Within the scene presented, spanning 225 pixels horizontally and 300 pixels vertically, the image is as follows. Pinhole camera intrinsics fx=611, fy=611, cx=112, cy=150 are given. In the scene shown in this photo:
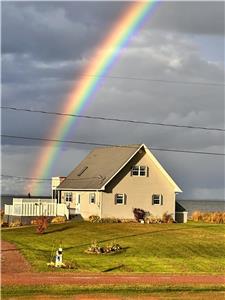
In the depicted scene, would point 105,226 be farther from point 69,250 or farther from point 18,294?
point 18,294

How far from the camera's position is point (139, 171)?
55.3m

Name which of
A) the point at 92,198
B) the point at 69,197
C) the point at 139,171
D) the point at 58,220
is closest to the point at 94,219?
the point at 92,198

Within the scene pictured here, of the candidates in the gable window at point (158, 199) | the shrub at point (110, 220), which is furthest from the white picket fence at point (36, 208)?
the gable window at point (158, 199)

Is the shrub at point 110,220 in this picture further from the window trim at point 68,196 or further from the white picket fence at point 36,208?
the window trim at point 68,196

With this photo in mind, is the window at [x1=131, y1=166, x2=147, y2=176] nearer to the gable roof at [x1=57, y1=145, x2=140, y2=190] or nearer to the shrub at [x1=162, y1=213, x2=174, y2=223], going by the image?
the gable roof at [x1=57, y1=145, x2=140, y2=190]

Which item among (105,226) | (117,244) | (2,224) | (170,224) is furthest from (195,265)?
(2,224)

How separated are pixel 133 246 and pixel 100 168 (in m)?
22.4

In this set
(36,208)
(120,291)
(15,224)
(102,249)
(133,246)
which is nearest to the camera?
(120,291)

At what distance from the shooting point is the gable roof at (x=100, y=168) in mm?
54281

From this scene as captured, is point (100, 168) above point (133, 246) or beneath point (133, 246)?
above

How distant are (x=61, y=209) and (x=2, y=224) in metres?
5.73

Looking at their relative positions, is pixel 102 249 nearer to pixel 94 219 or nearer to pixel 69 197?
pixel 94 219

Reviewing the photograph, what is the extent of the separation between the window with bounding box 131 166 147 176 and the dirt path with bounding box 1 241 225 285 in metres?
27.2

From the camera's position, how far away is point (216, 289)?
76.9 ft
